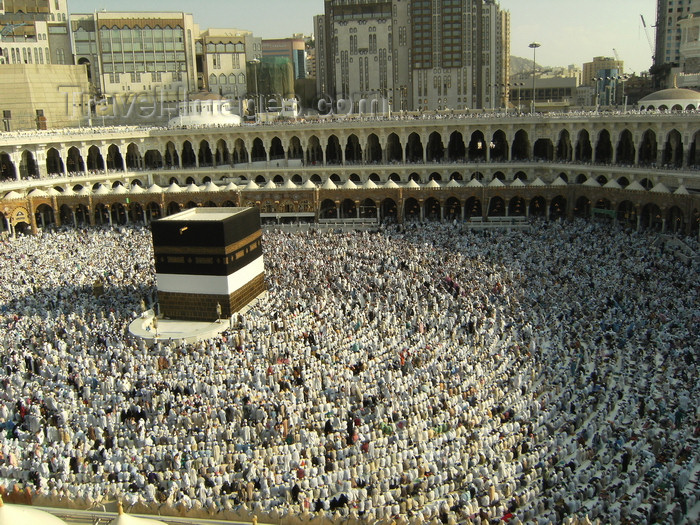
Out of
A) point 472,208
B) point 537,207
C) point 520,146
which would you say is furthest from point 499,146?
point 537,207

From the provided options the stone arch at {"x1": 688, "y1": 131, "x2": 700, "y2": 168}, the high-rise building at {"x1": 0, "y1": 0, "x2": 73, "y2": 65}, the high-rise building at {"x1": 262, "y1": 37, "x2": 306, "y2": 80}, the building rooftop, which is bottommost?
the building rooftop

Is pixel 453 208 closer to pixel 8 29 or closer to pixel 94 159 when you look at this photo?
pixel 94 159

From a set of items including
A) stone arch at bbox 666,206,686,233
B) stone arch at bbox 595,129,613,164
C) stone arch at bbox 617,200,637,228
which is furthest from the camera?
stone arch at bbox 595,129,613,164

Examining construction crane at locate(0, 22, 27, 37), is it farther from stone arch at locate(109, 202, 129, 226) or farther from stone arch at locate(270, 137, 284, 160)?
stone arch at locate(109, 202, 129, 226)

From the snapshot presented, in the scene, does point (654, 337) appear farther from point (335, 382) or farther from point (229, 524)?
point (229, 524)

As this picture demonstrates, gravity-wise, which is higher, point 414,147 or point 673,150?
point 414,147

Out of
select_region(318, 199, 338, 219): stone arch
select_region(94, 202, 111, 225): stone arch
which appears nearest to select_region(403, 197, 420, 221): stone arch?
select_region(318, 199, 338, 219): stone arch
